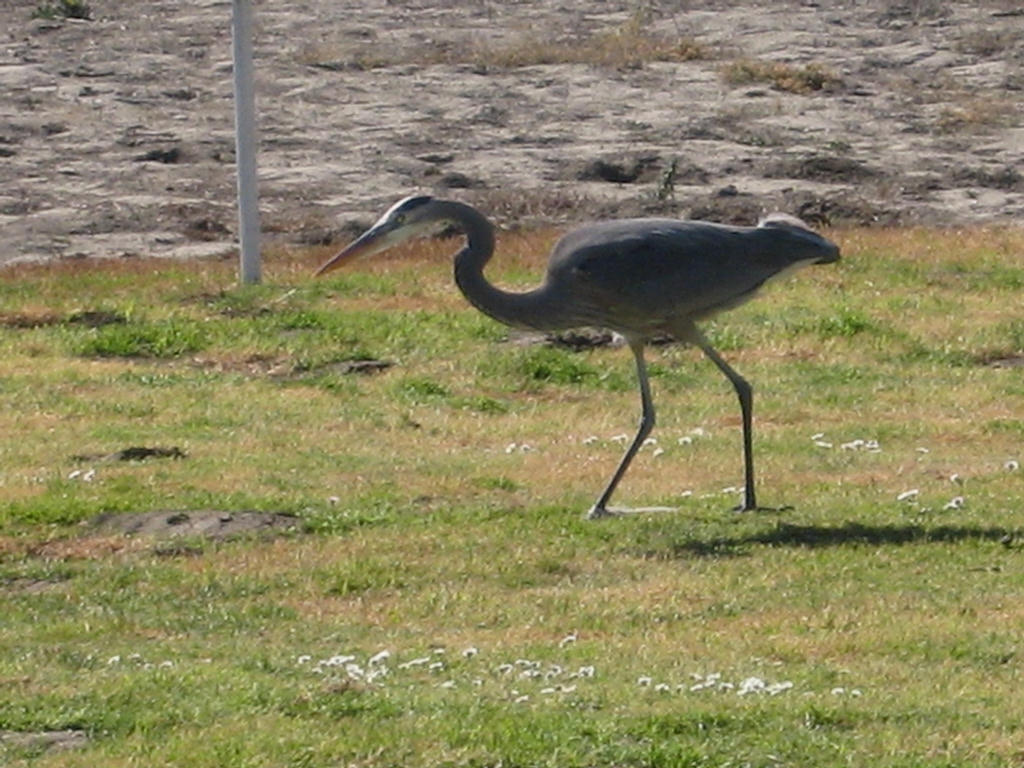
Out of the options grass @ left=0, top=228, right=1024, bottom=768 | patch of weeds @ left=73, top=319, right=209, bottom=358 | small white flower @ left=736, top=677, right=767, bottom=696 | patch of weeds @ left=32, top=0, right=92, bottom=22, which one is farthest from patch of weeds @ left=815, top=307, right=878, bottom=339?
patch of weeds @ left=32, top=0, right=92, bottom=22

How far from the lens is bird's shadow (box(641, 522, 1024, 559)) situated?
11.1 meters

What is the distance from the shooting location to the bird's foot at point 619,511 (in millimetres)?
11945

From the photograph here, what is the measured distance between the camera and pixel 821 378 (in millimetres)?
16188

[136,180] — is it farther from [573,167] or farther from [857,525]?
[857,525]

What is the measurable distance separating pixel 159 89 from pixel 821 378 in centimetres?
1467

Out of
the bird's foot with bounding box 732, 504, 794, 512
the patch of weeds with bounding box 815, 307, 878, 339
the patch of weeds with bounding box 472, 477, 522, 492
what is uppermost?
the bird's foot with bounding box 732, 504, 794, 512

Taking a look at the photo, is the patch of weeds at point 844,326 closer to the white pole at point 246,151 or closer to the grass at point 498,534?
the grass at point 498,534

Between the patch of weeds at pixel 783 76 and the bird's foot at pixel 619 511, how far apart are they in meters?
17.9

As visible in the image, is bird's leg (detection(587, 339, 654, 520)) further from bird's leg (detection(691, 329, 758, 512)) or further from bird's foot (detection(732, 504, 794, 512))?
bird's foot (detection(732, 504, 794, 512))

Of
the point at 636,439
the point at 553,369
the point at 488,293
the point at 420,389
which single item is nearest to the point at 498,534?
the point at 636,439

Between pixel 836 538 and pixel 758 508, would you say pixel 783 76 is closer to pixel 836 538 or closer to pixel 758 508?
pixel 758 508

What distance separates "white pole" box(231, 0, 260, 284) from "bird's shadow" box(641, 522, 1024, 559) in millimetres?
9018

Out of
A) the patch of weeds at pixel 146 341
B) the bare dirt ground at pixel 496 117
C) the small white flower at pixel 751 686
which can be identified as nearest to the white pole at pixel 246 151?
the patch of weeds at pixel 146 341

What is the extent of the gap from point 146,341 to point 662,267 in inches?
259
